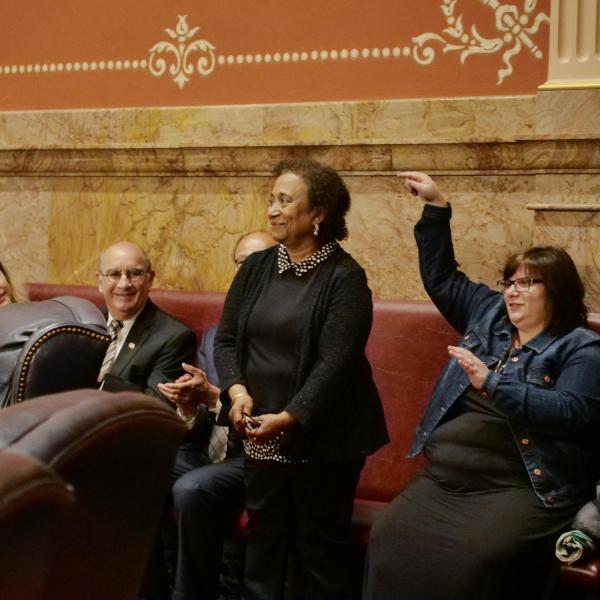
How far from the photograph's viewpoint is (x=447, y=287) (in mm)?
3477

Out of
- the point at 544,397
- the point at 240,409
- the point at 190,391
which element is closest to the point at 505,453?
the point at 544,397

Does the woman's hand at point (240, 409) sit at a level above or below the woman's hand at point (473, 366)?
below

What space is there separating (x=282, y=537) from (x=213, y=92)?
2181 mm

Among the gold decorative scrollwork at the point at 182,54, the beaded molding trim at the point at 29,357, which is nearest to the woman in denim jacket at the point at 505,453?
the beaded molding trim at the point at 29,357

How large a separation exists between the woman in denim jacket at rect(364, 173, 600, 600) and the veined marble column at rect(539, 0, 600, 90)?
76cm

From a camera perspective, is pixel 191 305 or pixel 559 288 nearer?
pixel 559 288

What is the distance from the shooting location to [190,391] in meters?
3.43

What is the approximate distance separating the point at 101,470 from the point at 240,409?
5.50ft

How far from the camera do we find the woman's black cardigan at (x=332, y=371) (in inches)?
121

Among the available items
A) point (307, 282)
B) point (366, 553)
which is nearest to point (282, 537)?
point (366, 553)

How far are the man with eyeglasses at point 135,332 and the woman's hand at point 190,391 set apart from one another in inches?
11.5

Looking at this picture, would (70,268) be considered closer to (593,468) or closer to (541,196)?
(541,196)

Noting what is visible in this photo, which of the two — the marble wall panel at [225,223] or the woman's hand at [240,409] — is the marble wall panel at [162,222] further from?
the woman's hand at [240,409]

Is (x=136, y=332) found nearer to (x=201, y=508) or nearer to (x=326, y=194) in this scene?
(x=201, y=508)
